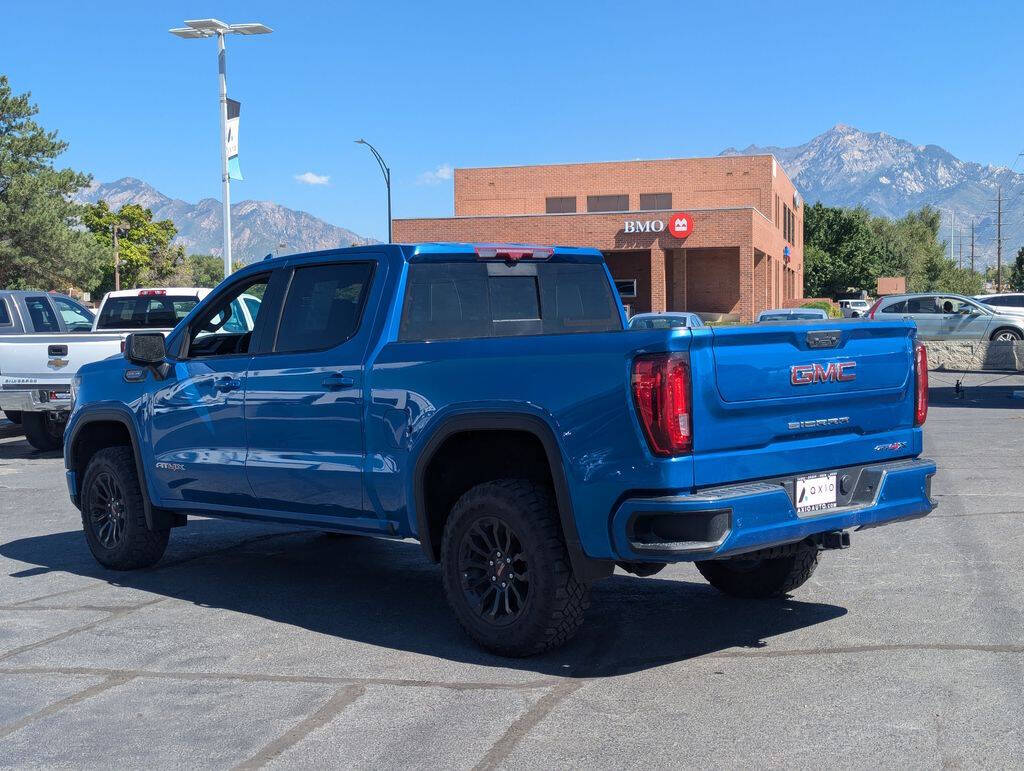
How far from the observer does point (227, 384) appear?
7258 millimetres

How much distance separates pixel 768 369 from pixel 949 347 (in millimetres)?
26928

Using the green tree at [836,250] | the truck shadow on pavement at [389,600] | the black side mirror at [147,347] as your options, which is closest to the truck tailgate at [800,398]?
the truck shadow on pavement at [389,600]

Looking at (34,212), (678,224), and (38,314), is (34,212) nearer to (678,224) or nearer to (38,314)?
(678,224)

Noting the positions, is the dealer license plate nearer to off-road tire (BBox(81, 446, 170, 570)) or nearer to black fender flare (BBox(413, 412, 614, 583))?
black fender flare (BBox(413, 412, 614, 583))

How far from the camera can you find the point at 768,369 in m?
5.39

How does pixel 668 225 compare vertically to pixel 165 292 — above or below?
above

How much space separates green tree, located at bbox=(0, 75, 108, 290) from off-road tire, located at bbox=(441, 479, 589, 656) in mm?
57814

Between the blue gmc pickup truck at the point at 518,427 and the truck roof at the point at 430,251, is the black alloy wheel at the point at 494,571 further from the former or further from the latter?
the truck roof at the point at 430,251

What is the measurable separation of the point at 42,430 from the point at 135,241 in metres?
97.7

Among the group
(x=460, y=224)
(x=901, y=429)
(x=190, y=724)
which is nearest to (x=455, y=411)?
(x=190, y=724)

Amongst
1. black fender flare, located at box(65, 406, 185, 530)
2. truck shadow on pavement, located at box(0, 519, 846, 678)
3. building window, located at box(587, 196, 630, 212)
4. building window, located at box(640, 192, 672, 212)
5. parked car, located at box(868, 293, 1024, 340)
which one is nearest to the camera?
truck shadow on pavement, located at box(0, 519, 846, 678)

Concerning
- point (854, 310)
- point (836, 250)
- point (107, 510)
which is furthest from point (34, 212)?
point (836, 250)

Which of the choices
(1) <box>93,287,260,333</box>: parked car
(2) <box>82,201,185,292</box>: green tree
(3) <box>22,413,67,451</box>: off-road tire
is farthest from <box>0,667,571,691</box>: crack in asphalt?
(2) <box>82,201,185,292</box>: green tree

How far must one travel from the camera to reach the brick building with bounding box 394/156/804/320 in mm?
54656
